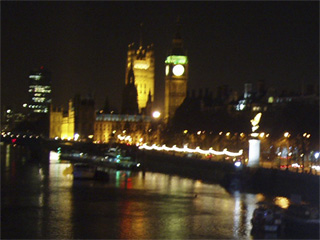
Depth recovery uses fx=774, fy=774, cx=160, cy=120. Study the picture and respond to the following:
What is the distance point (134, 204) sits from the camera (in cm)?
2416

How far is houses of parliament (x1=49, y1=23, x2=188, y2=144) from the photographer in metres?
75.1

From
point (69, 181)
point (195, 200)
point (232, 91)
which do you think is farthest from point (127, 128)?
point (195, 200)

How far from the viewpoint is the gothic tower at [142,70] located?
320ft

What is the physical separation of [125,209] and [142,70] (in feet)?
251

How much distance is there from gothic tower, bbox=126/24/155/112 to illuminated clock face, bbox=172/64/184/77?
66.6ft

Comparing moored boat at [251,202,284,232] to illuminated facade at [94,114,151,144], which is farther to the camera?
illuminated facade at [94,114,151,144]

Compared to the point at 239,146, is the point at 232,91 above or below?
above

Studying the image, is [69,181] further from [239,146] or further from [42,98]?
[42,98]

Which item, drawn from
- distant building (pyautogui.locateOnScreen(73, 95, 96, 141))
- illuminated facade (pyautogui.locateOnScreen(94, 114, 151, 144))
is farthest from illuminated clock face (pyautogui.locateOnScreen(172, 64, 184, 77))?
distant building (pyautogui.locateOnScreen(73, 95, 96, 141))

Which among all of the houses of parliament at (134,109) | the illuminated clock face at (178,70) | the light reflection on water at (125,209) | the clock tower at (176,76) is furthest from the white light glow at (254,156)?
the illuminated clock face at (178,70)

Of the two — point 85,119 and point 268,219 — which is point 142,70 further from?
point 268,219

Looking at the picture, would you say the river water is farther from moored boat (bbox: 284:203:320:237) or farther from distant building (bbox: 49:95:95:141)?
distant building (bbox: 49:95:95:141)

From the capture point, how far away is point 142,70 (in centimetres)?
9888

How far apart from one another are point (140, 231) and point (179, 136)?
1259 inches
